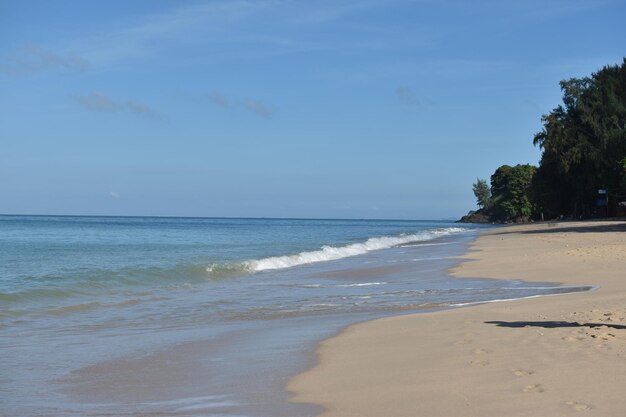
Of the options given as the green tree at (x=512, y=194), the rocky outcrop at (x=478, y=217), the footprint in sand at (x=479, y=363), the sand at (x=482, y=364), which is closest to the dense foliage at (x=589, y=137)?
the green tree at (x=512, y=194)

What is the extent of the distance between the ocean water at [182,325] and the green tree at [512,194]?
3857 inches

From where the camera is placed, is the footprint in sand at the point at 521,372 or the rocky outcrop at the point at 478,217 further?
→ the rocky outcrop at the point at 478,217

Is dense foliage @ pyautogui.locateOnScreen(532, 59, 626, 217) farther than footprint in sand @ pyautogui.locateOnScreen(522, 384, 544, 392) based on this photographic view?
Yes

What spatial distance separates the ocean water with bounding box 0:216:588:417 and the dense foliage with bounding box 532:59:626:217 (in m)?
44.6

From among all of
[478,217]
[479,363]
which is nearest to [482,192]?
[478,217]

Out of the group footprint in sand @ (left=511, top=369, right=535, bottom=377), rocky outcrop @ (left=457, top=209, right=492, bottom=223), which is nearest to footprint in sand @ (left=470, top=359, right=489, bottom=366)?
footprint in sand @ (left=511, top=369, right=535, bottom=377)

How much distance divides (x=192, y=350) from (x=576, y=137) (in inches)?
2507

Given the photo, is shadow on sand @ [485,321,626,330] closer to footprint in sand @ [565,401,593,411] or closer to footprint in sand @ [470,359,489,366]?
footprint in sand @ [470,359,489,366]

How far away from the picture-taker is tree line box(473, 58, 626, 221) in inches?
2475

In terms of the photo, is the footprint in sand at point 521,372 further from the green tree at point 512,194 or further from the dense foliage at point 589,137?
the green tree at point 512,194

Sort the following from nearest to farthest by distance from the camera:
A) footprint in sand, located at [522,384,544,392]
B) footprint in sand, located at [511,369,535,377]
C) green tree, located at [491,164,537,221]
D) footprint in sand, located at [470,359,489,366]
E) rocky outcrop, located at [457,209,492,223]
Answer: footprint in sand, located at [522,384,544,392] → footprint in sand, located at [511,369,535,377] → footprint in sand, located at [470,359,489,366] → green tree, located at [491,164,537,221] → rocky outcrop, located at [457,209,492,223]

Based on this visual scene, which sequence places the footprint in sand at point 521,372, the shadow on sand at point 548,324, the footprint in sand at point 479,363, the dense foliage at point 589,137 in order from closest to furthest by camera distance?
the footprint in sand at point 521,372 < the footprint in sand at point 479,363 < the shadow on sand at point 548,324 < the dense foliage at point 589,137

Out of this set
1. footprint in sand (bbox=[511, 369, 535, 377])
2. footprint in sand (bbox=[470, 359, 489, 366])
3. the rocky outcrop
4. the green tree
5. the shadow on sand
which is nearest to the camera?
footprint in sand (bbox=[511, 369, 535, 377])

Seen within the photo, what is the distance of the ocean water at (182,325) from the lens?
6441 mm
